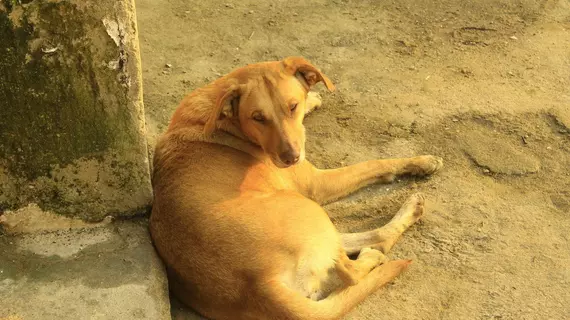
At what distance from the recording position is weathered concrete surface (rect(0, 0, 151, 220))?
3.77 metres

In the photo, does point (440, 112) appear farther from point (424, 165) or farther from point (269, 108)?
point (269, 108)

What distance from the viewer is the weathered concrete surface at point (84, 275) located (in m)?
3.84

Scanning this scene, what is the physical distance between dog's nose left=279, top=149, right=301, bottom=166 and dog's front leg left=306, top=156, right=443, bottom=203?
1.90 feet

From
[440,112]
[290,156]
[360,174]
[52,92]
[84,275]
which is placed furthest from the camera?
[440,112]

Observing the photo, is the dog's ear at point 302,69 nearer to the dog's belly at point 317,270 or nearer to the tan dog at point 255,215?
the tan dog at point 255,215

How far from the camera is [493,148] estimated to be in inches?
215

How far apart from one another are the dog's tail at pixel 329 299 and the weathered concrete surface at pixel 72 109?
1.12m

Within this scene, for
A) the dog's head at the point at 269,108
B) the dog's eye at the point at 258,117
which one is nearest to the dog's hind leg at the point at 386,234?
the dog's head at the point at 269,108

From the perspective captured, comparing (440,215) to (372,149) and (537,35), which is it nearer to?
(372,149)

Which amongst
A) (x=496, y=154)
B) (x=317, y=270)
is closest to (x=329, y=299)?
(x=317, y=270)

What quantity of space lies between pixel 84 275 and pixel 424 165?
2447 mm

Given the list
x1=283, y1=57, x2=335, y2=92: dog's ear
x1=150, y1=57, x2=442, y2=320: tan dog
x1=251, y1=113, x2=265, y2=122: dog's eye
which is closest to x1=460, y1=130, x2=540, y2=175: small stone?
x1=150, y1=57, x2=442, y2=320: tan dog

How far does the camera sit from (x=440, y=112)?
5.88 meters

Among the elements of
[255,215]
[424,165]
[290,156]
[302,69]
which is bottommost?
[424,165]
